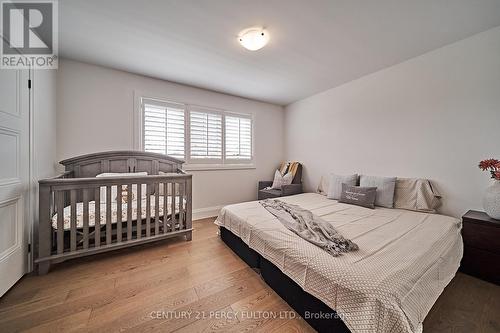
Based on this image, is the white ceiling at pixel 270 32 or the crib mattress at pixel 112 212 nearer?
the white ceiling at pixel 270 32

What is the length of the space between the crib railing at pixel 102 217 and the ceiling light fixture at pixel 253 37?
1.83 m

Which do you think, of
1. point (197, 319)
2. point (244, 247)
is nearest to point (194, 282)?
point (197, 319)

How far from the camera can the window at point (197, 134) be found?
309 cm

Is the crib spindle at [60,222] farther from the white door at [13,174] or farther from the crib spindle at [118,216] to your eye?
the crib spindle at [118,216]

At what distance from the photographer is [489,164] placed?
180cm

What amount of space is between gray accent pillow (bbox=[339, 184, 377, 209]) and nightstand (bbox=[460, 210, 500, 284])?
836 millimetres

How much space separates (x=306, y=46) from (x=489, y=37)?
6.31 ft

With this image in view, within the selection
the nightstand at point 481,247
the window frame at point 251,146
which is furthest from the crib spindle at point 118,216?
the nightstand at point 481,247

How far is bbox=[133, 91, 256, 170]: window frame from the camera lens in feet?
9.70

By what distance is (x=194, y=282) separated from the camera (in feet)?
5.42

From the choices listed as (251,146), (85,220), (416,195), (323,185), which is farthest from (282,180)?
(85,220)

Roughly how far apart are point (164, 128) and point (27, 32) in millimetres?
1698

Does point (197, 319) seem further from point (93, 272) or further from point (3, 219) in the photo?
point (3, 219)

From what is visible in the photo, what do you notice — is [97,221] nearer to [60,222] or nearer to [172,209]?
[60,222]
